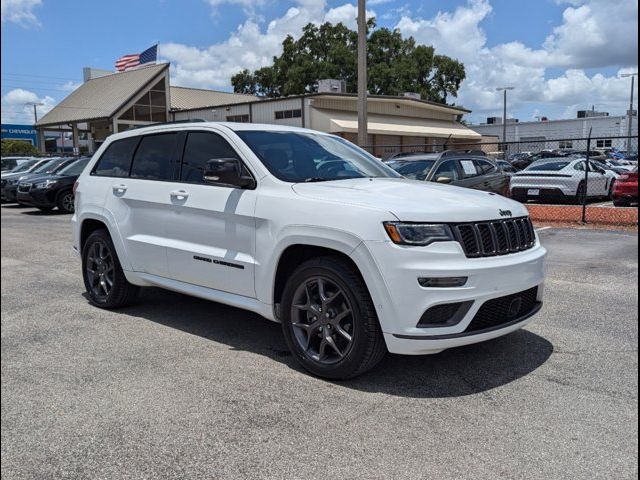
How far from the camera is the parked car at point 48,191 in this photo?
16.2 meters

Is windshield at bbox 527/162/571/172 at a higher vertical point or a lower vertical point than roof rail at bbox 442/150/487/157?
lower

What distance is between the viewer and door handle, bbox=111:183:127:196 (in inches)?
222

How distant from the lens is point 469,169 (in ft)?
38.5

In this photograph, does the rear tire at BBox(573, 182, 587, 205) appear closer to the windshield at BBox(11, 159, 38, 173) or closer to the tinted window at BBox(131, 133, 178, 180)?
the tinted window at BBox(131, 133, 178, 180)

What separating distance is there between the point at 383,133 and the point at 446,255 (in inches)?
1407

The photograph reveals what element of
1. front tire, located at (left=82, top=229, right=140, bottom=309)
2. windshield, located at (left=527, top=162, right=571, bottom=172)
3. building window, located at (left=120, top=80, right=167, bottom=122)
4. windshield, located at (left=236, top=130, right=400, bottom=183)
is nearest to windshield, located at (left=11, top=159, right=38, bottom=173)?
building window, located at (left=120, top=80, right=167, bottom=122)

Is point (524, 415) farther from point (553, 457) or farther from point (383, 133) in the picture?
point (383, 133)

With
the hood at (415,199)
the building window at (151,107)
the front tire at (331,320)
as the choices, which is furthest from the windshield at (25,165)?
the front tire at (331,320)

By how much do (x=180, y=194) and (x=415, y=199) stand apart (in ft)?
6.85

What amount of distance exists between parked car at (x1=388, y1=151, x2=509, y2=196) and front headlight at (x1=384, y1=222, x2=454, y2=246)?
23.6 ft

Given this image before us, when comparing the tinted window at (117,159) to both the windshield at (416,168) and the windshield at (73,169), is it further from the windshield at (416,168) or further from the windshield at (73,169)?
the windshield at (73,169)

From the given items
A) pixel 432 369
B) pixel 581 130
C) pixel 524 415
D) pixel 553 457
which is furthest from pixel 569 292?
pixel 581 130

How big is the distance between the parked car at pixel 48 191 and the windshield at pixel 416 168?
967cm

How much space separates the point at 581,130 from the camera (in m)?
76.6
